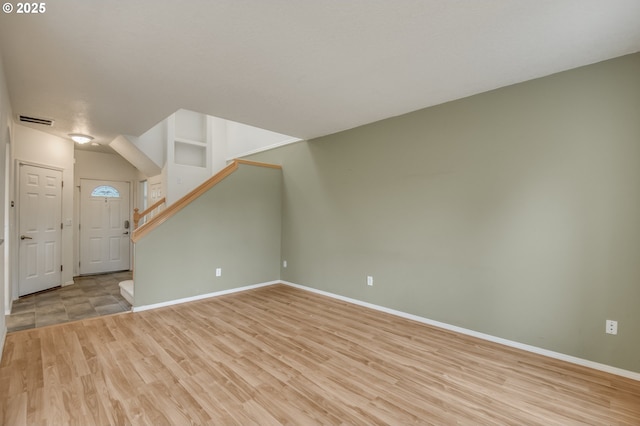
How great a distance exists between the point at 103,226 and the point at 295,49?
20.8 ft

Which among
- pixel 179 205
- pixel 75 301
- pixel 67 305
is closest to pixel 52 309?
pixel 67 305

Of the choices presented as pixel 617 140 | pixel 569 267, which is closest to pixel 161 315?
pixel 569 267

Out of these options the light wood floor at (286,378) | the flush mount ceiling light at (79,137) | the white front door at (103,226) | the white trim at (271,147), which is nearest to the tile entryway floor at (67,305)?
the light wood floor at (286,378)

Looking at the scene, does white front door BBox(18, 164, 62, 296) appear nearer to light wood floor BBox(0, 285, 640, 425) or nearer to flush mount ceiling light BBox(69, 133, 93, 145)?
flush mount ceiling light BBox(69, 133, 93, 145)

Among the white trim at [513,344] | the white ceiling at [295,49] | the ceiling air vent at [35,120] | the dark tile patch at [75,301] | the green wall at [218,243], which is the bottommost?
the dark tile patch at [75,301]

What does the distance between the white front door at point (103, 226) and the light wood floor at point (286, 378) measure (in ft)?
11.7

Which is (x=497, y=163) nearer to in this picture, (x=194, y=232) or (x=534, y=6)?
(x=534, y=6)

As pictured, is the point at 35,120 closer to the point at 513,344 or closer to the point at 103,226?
the point at 103,226

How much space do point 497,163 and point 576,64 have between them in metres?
0.96

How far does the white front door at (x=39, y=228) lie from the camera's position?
14.4 feet

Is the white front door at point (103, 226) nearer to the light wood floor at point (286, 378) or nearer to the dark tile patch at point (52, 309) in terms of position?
the dark tile patch at point (52, 309)

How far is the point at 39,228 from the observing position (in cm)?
464

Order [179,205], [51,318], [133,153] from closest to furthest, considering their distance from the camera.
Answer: [51,318] → [179,205] → [133,153]

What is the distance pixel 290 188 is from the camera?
5.12 m
